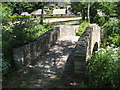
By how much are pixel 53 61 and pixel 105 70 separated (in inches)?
124

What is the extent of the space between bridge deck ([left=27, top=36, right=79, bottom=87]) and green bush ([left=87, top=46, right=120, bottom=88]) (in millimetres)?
1588

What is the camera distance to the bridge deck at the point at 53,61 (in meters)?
6.12

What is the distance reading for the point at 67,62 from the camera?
7.27 meters

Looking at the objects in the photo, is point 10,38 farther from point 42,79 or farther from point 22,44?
point 42,79

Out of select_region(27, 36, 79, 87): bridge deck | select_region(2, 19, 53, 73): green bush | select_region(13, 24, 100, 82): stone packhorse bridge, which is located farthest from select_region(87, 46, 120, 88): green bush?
select_region(2, 19, 53, 73): green bush

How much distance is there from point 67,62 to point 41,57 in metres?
1.46

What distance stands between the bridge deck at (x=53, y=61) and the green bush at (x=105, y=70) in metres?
1.59

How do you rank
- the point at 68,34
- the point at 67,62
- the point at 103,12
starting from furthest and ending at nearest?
1. the point at 103,12
2. the point at 68,34
3. the point at 67,62

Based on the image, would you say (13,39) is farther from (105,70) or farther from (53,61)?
(105,70)

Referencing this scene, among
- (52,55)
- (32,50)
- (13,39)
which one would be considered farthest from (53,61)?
(13,39)

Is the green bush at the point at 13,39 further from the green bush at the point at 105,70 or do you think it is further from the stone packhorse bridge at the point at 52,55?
the green bush at the point at 105,70

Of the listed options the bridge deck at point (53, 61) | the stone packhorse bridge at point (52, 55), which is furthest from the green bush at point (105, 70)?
the bridge deck at point (53, 61)

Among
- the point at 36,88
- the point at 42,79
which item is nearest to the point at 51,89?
the point at 36,88

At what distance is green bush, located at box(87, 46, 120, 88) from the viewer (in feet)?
14.7
